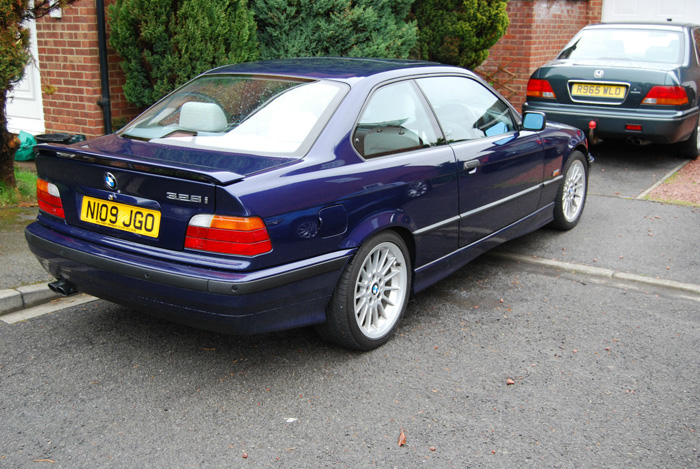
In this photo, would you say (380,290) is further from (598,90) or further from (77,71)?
(598,90)

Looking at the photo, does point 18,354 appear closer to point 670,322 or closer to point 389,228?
point 389,228

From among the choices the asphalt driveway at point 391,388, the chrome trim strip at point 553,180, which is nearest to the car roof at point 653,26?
the chrome trim strip at point 553,180

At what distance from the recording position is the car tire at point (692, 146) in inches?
354

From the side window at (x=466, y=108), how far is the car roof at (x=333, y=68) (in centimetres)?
12

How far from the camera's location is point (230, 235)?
3.05 m

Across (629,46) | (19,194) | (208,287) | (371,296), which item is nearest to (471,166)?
(371,296)

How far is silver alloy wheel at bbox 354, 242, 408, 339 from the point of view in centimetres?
372

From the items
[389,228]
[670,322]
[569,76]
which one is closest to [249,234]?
[389,228]

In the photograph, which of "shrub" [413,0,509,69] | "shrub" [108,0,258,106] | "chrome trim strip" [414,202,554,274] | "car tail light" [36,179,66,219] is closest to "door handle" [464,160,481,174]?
"chrome trim strip" [414,202,554,274]

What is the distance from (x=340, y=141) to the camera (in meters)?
3.56

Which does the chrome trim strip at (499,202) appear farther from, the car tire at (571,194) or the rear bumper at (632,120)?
the rear bumper at (632,120)

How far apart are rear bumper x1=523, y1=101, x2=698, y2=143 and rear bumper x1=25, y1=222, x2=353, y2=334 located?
5792mm

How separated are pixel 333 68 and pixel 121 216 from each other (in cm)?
160

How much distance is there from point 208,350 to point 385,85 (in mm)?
1816
